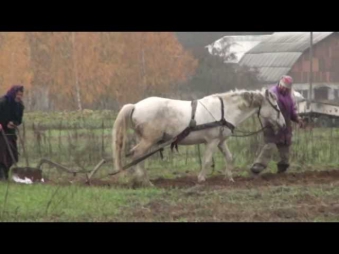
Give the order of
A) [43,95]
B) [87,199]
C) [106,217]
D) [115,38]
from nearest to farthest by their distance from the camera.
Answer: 1. [106,217]
2. [87,199]
3. [115,38]
4. [43,95]

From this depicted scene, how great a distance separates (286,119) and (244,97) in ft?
3.63

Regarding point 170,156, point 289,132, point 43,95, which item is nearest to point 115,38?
point 43,95

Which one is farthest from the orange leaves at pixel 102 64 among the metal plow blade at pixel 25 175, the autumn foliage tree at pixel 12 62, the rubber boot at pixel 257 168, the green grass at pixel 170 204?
the green grass at pixel 170 204

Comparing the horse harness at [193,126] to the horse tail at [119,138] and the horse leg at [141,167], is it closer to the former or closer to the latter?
the horse leg at [141,167]

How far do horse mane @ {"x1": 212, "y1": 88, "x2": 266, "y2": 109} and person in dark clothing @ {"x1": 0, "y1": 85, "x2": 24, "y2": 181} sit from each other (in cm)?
330

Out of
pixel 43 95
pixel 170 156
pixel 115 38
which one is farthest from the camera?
pixel 43 95

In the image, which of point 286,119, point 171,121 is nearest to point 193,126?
point 171,121

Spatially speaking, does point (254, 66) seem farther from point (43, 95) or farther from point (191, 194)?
point (191, 194)

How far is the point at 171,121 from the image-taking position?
10086 millimetres

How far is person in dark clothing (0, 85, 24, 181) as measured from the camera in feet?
35.2

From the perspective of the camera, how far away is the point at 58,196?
8516 millimetres

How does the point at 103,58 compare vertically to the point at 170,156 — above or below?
above

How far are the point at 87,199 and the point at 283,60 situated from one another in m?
37.8

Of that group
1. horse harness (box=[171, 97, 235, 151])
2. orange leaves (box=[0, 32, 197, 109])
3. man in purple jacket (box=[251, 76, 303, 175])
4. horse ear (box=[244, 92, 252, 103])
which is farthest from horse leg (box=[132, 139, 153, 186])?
orange leaves (box=[0, 32, 197, 109])
